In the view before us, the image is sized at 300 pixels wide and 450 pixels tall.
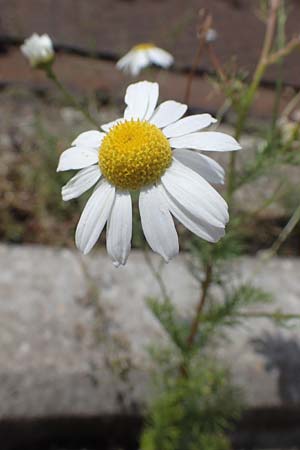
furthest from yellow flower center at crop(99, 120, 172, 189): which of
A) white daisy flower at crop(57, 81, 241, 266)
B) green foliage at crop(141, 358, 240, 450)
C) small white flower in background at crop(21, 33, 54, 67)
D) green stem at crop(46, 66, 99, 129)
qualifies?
green foliage at crop(141, 358, 240, 450)

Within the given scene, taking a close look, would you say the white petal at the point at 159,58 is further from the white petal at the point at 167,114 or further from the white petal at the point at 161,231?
the white petal at the point at 161,231

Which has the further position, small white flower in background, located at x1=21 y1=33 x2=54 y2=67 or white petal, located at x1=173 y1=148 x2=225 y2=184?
small white flower in background, located at x1=21 y1=33 x2=54 y2=67

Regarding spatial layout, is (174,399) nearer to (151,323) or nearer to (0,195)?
(151,323)

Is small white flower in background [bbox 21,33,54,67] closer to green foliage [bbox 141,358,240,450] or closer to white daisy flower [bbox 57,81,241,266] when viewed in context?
white daisy flower [bbox 57,81,241,266]

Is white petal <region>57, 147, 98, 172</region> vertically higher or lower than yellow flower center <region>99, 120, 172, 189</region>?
lower

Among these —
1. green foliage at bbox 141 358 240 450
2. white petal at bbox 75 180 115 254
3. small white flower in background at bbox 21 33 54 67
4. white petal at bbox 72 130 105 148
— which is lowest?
green foliage at bbox 141 358 240 450

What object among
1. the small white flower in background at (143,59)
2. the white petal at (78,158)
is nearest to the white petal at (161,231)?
the white petal at (78,158)

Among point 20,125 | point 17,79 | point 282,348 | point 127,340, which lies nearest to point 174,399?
point 127,340

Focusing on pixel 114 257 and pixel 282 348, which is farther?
pixel 282 348
